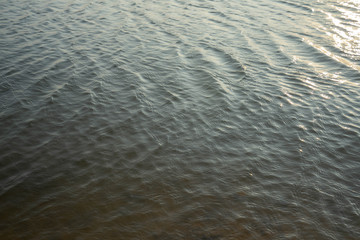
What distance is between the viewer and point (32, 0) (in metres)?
21.9

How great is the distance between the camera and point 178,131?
9.54m

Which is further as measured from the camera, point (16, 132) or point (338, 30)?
point (338, 30)

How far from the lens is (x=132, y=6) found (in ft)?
69.9

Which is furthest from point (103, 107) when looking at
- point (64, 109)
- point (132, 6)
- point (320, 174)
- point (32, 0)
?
point (32, 0)

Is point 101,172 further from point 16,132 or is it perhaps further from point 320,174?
point 320,174

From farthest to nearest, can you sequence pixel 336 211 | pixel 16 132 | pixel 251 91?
pixel 251 91 < pixel 16 132 < pixel 336 211

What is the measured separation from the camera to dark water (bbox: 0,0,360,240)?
6.77m

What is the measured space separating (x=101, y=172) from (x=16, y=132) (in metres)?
2.98

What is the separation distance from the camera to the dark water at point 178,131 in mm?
6766

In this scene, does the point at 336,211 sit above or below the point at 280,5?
below

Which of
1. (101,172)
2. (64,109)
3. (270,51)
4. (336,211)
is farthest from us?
(270,51)

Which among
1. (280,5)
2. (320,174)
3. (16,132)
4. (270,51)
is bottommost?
(16,132)

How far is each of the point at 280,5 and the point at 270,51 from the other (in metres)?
8.87

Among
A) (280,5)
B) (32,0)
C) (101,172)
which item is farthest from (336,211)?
(32,0)
